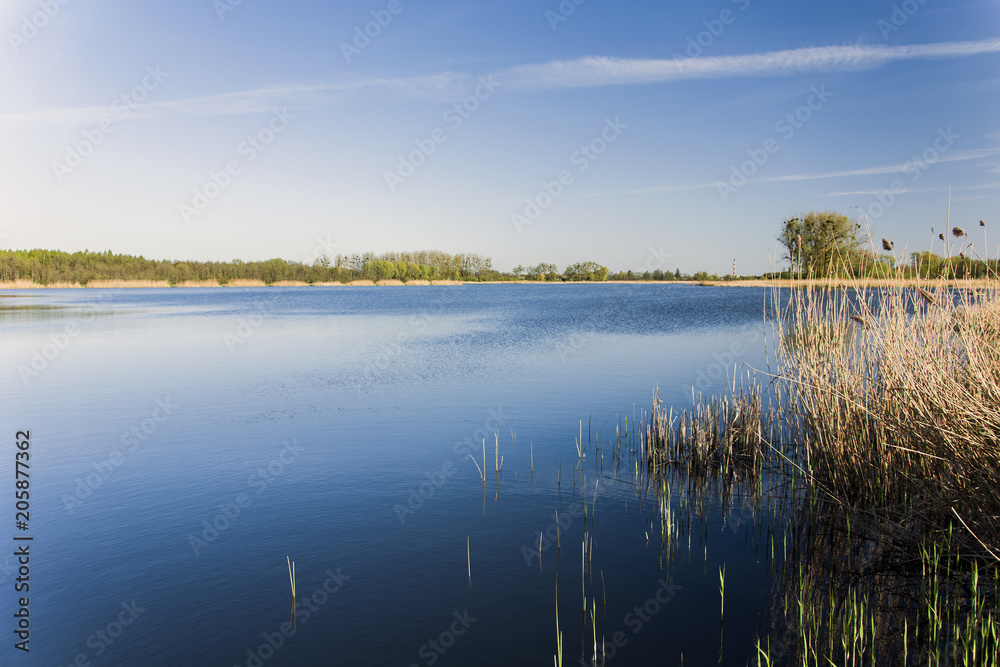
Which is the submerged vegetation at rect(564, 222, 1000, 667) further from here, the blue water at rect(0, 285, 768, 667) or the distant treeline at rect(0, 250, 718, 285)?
the distant treeline at rect(0, 250, 718, 285)

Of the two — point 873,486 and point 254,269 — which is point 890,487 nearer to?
point 873,486

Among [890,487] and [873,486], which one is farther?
[873,486]

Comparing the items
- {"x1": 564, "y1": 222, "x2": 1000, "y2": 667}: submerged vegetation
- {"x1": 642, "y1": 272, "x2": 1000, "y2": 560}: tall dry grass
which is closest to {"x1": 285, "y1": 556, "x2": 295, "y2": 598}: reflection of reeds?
{"x1": 564, "y1": 222, "x2": 1000, "y2": 667}: submerged vegetation

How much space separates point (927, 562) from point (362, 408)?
10.4 metres

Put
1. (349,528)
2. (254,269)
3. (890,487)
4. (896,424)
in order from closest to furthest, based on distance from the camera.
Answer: (896,424) < (890,487) < (349,528) < (254,269)

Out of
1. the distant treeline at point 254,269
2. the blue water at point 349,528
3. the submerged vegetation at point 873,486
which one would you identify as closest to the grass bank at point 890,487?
the submerged vegetation at point 873,486

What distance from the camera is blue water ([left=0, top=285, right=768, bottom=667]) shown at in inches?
187

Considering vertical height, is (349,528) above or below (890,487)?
below

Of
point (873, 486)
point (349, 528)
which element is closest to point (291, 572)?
point (349, 528)

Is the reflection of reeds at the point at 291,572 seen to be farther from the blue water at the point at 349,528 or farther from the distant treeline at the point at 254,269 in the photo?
the distant treeline at the point at 254,269

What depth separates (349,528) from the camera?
22.1ft

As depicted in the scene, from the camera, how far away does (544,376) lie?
1592cm

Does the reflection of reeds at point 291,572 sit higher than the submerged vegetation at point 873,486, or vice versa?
the submerged vegetation at point 873,486

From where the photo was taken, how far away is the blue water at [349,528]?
4.75m
